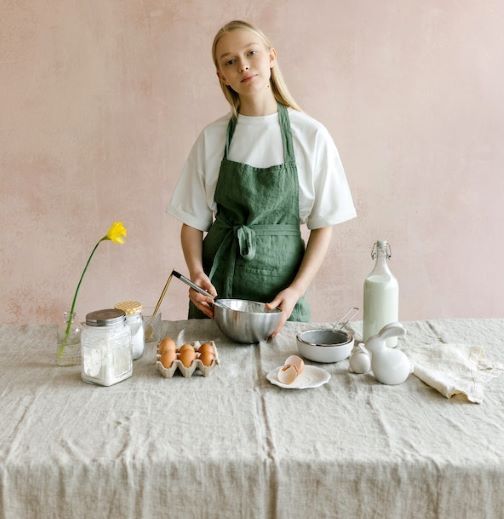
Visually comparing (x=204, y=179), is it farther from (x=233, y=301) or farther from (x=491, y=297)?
(x=491, y=297)

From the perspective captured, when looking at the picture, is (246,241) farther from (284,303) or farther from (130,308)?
(130,308)

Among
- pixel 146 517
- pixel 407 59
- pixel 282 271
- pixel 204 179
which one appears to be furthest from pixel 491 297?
pixel 146 517

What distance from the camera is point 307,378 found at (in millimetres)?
1239

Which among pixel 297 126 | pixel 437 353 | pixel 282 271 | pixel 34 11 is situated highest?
pixel 34 11

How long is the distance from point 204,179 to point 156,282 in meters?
0.98

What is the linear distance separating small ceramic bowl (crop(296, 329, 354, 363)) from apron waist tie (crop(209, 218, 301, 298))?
37 centimetres

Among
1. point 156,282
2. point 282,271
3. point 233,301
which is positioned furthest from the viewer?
point 156,282

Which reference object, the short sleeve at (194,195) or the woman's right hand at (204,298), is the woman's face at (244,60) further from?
the woman's right hand at (204,298)

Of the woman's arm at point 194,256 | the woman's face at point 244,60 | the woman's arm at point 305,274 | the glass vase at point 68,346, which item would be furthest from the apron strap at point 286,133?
the glass vase at point 68,346

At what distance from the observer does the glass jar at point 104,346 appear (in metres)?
1.20

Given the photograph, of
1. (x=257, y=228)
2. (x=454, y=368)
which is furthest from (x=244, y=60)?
(x=454, y=368)

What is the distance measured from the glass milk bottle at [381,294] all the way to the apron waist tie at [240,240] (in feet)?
1.26

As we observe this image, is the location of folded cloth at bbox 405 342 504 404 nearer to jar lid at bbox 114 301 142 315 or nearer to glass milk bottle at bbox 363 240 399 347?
glass milk bottle at bbox 363 240 399 347

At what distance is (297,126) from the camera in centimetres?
175
